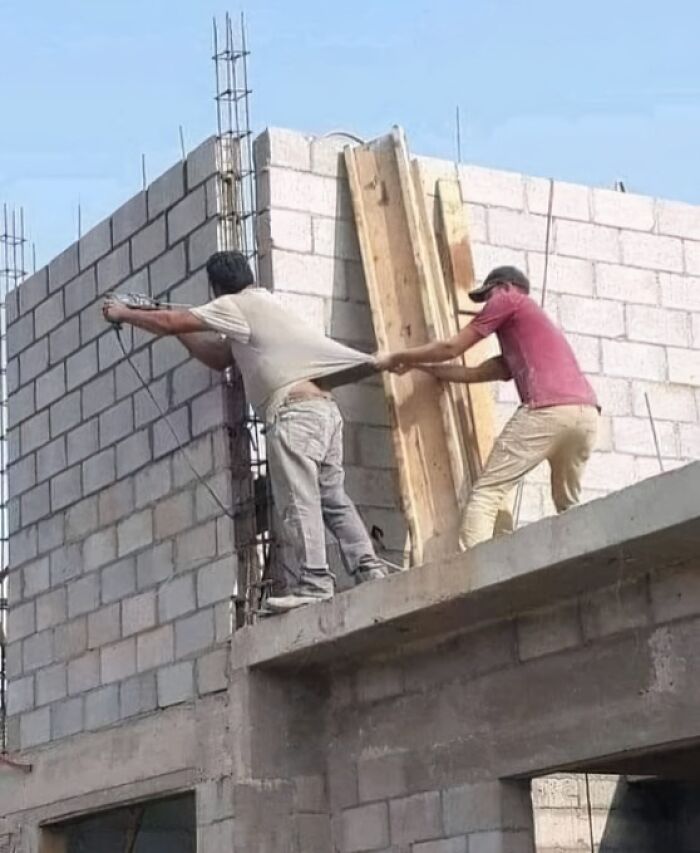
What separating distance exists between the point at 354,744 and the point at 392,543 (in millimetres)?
971

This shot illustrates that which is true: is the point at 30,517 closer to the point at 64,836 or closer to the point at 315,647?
the point at 64,836

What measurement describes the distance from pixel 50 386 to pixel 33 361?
30 cm

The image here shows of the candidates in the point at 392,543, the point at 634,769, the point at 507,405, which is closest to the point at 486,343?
the point at 507,405

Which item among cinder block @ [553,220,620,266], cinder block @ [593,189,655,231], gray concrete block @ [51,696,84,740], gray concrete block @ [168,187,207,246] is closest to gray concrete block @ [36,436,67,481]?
gray concrete block @ [51,696,84,740]

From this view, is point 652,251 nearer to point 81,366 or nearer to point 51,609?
point 81,366

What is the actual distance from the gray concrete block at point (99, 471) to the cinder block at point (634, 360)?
267 cm

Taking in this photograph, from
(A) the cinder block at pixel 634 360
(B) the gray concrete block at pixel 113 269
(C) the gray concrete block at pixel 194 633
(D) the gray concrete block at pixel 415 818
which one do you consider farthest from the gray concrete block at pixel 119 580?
(A) the cinder block at pixel 634 360

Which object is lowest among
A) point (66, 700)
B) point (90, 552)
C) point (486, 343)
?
point (66, 700)

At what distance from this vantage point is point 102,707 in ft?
31.2

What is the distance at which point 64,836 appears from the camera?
982 centimetres

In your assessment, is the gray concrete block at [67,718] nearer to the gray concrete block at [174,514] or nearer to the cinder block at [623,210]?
the gray concrete block at [174,514]

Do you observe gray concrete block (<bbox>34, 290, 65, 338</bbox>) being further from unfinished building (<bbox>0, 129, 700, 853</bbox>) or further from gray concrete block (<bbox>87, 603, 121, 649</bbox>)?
gray concrete block (<bbox>87, 603, 121, 649</bbox>)

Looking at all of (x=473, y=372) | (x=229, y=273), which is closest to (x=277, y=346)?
(x=229, y=273)

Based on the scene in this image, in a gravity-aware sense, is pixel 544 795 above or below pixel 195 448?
below
